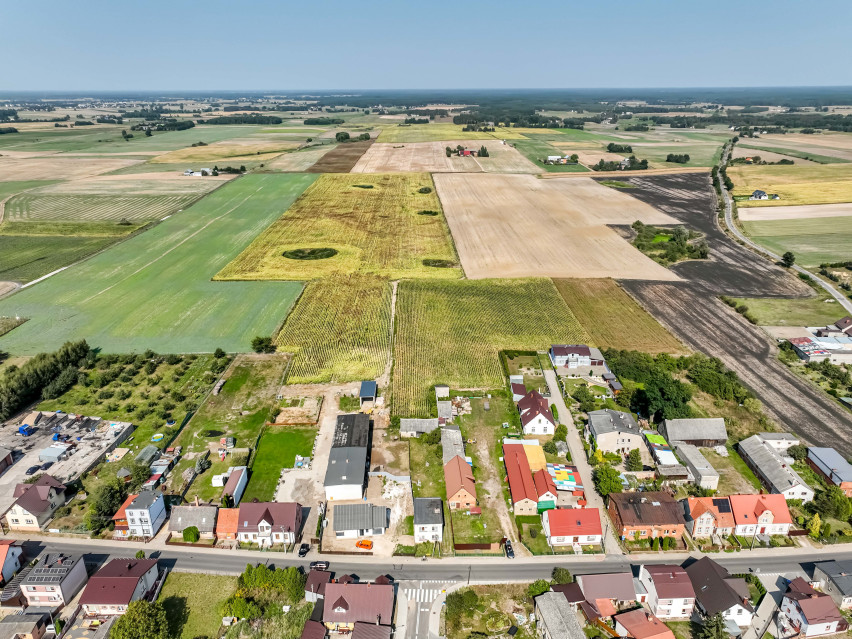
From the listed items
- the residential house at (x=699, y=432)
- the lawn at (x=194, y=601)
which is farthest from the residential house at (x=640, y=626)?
the lawn at (x=194, y=601)

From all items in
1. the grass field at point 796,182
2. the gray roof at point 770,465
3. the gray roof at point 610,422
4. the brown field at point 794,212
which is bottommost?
the gray roof at point 770,465

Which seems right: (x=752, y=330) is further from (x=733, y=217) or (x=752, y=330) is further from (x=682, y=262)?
(x=733, y=217)

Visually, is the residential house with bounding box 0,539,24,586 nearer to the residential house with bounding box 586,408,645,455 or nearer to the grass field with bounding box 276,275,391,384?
the grass field with bounding box 276,275,391,384

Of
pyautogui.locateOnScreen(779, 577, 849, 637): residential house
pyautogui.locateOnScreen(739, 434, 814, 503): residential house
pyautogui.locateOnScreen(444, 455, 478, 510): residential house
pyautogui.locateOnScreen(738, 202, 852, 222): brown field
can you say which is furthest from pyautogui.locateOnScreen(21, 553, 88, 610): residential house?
pyautogui.locateOnScreen(738, 202, 852, 222): brown field

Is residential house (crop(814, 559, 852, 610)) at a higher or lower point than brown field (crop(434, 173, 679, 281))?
lower

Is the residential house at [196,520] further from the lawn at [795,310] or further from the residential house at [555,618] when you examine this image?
the lawn at [795,310]

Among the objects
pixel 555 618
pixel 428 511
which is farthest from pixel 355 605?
pixel 555 618

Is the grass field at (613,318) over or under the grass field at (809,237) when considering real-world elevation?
under
